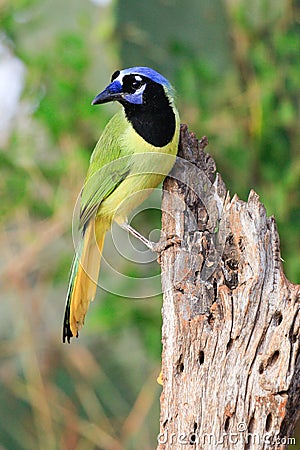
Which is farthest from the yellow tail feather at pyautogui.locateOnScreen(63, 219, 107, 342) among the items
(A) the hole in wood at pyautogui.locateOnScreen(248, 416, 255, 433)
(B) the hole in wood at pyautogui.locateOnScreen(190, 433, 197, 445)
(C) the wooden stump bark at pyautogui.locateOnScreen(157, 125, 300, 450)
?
(A) the hole in wood at pyautogui.locateOnScreen(248, 416, 255, 433)

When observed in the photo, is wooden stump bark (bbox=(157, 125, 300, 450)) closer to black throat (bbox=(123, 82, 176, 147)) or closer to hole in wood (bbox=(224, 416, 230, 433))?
hole in wood (bbox=(224, 416, 230, 433))

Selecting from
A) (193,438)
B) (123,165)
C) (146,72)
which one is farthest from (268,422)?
(146,72)

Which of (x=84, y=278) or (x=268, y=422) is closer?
(x=268, y=422)

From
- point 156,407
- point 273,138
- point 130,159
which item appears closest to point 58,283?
point 156,407

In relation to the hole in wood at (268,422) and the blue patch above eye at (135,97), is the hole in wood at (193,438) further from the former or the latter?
the blue patch above eye at (135,97)

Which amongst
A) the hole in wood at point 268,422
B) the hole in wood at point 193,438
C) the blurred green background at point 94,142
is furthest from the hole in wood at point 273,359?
the blurred green background at point 94,142

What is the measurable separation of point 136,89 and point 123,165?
226 millimetres

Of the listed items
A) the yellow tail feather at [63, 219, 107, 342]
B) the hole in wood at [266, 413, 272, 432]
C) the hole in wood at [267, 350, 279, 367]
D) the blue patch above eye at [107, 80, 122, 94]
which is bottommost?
the hole in wood at [266, 413, 272, 432]

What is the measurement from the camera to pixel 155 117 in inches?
86.0

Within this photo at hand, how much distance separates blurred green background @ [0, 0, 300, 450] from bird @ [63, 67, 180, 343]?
1.50 metres

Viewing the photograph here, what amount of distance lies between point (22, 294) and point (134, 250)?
2159mm

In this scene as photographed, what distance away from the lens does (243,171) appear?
412cm

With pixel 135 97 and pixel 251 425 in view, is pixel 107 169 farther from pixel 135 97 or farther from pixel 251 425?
pixel 251 425

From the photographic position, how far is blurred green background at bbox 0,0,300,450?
3926 mm
